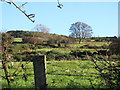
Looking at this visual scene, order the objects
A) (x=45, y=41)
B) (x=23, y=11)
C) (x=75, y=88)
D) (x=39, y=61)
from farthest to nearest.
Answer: (x=45, y=41) → (x=75, y=88) → (x=39, y=61) → (x=23, y=11)

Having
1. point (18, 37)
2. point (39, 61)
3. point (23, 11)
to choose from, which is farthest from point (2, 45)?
point (18, 37)

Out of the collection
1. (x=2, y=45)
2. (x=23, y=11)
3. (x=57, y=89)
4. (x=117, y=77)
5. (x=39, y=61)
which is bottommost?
(x=57, y=89)

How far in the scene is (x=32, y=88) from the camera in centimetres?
528

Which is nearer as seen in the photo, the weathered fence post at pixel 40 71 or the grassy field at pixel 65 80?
the weathered fence post at pixel 40 71

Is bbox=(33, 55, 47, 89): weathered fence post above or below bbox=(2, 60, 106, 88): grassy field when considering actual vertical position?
above

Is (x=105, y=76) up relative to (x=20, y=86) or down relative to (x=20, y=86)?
up

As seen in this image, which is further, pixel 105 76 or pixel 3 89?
pixel 3 89

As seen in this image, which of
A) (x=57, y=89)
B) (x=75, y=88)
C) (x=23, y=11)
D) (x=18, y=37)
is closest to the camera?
(x=23, y=11)

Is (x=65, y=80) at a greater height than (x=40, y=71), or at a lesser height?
lesser

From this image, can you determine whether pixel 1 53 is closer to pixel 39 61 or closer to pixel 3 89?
pixel 39 61

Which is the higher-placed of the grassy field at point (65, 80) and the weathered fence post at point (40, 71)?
the weathered fence post at point (40, 71)

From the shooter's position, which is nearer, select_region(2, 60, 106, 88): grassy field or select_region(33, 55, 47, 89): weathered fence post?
select_region(33, 55, 47, 89): weathered fence post

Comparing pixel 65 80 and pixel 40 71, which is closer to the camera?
pixel 40 71

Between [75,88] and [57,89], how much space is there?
0.57 m
